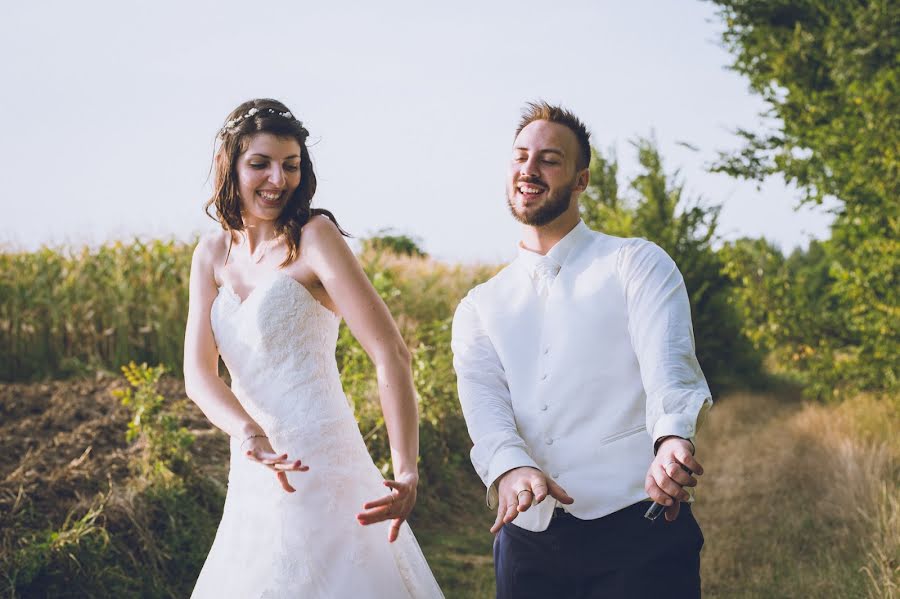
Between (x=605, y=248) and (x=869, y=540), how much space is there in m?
4.19

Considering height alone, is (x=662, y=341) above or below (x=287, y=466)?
above

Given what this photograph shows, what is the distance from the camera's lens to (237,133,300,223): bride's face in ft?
9.36

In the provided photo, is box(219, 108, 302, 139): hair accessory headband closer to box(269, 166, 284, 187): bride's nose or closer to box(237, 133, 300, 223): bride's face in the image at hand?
box(237, 133, 300, 223): bride's face

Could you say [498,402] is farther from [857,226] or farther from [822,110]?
[822,110]

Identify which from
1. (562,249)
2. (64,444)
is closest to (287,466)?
(562,249)

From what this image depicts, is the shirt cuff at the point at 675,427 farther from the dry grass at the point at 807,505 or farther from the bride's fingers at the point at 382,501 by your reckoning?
the dry grass at the point at 807,505

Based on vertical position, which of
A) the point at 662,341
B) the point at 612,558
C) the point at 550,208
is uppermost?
the point at 550,208

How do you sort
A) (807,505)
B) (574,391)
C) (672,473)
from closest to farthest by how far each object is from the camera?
(672,473), (574,391), (807,505)

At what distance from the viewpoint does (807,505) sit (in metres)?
6.91

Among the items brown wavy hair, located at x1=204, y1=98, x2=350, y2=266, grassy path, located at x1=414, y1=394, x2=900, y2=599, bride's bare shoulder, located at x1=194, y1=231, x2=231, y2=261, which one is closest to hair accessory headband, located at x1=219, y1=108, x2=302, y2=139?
brown wavy hair, located at x1=204, y1=98, x2=350, y2=266

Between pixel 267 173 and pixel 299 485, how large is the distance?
3.32ft

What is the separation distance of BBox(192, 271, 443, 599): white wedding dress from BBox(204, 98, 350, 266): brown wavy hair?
0.20 m

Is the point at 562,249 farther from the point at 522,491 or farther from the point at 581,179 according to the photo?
the point at 522,491

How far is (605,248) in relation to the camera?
2664mm
